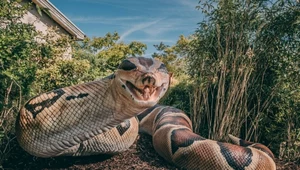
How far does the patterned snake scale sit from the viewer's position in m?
3.36

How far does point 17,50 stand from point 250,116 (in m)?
5.02

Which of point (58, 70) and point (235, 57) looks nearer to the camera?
point (235, 57)

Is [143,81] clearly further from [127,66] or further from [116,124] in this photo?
[116,124]

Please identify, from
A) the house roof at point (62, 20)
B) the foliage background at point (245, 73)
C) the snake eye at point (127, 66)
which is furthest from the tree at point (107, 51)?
the snake eye at point (127, 66)

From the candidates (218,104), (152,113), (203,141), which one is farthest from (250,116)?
(203,141)

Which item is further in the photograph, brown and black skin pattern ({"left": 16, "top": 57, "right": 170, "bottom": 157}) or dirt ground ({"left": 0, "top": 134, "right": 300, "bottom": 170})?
dirt ground ({"left": 0, "top": 134, "right": 300, "bottom": 170})

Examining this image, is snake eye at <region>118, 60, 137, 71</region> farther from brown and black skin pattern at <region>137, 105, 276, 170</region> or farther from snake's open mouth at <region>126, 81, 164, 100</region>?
brown and black skin pattern at <region>137, 105, 276, 170</region>

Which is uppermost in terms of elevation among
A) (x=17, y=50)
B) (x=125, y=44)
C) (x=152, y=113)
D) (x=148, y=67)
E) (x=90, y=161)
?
(x=125, y=44)

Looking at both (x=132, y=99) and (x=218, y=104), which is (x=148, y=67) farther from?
(x=218, y=104)

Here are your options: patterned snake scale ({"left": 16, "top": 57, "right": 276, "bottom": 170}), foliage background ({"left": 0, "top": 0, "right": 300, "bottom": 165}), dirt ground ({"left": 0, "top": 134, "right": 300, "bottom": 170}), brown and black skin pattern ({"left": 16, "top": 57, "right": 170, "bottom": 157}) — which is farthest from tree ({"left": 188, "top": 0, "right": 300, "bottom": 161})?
brown and black skin pattern ({"left": 16, "top": 57, "right": 170, "bottom": 157})

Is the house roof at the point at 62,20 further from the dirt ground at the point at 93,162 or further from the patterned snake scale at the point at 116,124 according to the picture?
Result: the patterned snake scale at the point at 116,124

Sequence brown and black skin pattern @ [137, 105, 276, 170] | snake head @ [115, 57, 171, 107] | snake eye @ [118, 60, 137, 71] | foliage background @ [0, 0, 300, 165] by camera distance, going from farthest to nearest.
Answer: foliage background @ [0, 0, 300, 165]
brown and black skin pattern @ [137, 105, 276, 170]
snake eye @ [118, 60, 137, 71]
snake head @ [115, 57, 171, 107]

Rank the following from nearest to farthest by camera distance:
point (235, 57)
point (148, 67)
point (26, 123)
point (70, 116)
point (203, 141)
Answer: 1. point (148, 67)
2. point (70, 116)
3. point (26, 123)
4. point (203, 141)
5. point (235, 57)

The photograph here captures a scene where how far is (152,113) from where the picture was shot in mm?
7496
